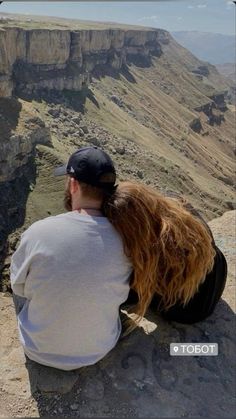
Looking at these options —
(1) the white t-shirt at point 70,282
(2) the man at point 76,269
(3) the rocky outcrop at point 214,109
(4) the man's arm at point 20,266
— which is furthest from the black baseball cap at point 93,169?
(3) the rocky outcrop at point 214,109

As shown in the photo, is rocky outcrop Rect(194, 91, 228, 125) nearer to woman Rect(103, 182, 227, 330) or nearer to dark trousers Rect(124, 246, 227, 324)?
dark trousers Rect(124, 246, 227, 324)

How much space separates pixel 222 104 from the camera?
89.2 metres

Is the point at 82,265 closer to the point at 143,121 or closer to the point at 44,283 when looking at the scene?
the point at 44,283

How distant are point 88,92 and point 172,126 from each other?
15.6 m

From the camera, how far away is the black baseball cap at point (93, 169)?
366 centimetres

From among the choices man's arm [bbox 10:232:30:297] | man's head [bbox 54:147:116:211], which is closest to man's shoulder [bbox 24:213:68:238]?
man's arm [bbox 10:232:30:297]

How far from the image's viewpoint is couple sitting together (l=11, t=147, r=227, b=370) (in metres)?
3.60

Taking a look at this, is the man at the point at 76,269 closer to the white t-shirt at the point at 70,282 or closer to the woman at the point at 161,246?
the white t-shirt at the point at 70,282

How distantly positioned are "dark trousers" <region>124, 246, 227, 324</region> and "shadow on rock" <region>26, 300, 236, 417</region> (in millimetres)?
188

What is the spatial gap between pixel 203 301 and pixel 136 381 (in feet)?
3.09

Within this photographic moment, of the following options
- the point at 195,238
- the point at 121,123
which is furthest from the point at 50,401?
the point at 121,123

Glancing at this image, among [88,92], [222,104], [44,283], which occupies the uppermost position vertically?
[44,283]

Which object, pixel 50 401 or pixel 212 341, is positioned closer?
pixel 50 401

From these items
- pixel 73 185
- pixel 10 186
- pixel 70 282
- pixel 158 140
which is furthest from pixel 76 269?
pixel 158 140
